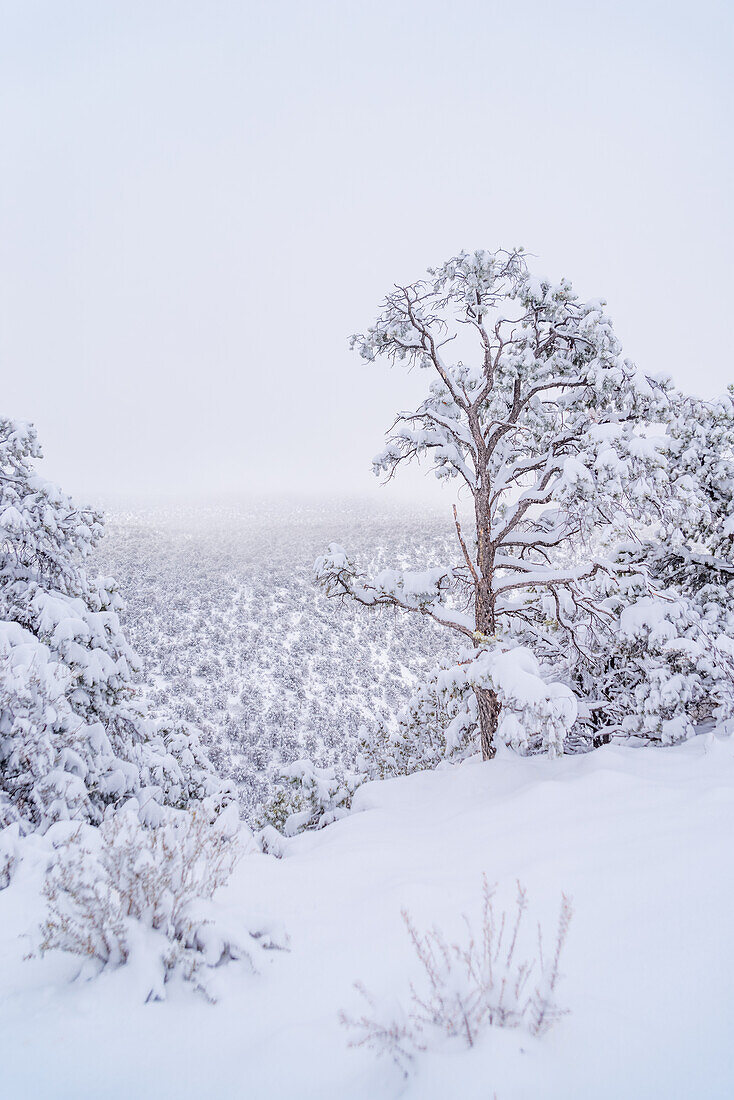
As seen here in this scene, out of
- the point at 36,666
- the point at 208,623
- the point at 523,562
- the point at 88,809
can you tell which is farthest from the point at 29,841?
→ the point at 208,623

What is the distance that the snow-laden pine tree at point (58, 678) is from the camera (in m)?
4.72

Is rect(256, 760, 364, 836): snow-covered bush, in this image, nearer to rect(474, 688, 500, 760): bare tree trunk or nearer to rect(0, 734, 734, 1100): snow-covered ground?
rect(474, 688, 500, 760): bare tree trunk

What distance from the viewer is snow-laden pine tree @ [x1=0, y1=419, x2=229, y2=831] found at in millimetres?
4723

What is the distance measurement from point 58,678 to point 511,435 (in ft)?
22.0

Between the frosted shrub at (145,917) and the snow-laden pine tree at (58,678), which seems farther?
the snow-laden pine tree at (58,678)

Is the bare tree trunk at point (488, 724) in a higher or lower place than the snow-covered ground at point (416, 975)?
lower

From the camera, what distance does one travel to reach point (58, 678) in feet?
16.8

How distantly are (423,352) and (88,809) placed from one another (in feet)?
22.7

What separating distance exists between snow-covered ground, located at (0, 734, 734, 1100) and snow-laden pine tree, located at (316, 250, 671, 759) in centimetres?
190

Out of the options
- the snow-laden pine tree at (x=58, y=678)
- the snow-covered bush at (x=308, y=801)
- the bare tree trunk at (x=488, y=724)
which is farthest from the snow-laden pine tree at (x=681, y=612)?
the snow-laden pine tree at (x=58, y=678)

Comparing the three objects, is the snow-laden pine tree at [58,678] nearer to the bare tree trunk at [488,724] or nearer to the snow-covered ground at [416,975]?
the snow-covered ground at [416,975]

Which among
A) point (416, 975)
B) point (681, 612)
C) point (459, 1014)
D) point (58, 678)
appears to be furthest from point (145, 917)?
point (681, 612)

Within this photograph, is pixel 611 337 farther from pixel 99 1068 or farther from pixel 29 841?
pixel 29 841

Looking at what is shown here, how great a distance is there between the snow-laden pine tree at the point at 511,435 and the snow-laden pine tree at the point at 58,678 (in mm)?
3052
